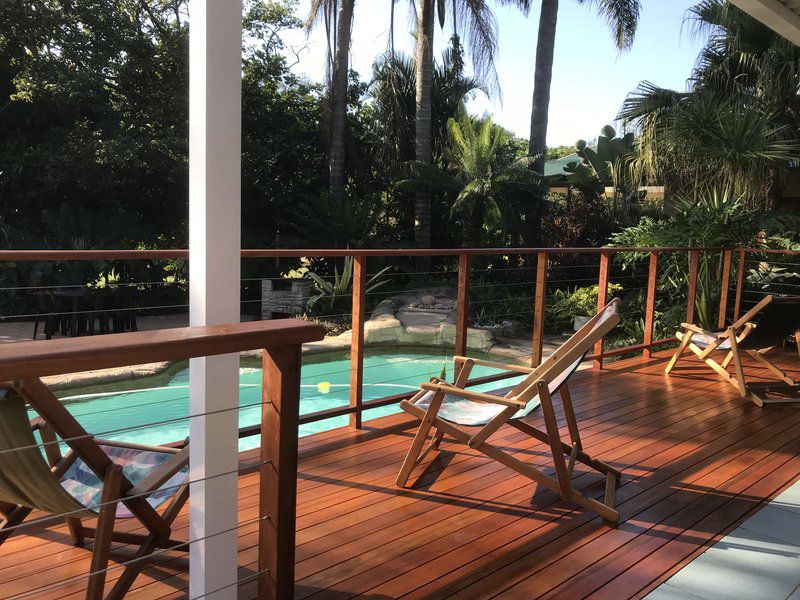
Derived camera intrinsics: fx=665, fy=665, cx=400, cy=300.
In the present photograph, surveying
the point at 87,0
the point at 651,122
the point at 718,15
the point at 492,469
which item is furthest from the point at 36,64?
the point at 492,469

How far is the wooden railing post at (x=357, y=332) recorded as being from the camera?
12.0ft

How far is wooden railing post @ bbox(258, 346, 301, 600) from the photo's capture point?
4.92 ft

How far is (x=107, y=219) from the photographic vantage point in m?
Result: 13.4

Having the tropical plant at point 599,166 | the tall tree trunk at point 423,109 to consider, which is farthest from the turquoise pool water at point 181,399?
the tropical plant at point 599,166

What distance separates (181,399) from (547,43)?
423 inches

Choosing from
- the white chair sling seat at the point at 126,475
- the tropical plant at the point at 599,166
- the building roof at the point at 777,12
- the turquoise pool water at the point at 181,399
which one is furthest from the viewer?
the tropical plant at the point at 599,166

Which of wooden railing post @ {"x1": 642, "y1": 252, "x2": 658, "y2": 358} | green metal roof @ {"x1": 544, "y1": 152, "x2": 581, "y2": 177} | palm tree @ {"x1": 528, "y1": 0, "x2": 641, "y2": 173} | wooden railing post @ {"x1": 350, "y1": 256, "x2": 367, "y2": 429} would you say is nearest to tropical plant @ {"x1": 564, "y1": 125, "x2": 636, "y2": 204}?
green metal roof @ {"x1": 544, "y1": 152, "x2": 581, "y2": 177}

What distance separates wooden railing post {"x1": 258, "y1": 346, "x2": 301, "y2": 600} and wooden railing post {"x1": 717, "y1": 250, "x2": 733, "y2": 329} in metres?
6.38

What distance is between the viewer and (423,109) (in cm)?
1406

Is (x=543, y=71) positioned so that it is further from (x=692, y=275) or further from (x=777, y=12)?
(x=777, y=12)

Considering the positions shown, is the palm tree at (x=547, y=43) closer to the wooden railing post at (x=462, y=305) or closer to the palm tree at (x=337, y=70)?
the palm tree at (x=337, y=70)

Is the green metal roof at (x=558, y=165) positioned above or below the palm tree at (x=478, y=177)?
above

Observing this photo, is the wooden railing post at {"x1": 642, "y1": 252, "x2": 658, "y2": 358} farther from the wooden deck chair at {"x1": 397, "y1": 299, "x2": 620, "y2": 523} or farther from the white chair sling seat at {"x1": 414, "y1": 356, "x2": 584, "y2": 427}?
the white chair sling seat at {"x1": 414, "y1": 356, "x2": 584, "y2": 427}

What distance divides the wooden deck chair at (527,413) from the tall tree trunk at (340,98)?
11528 mm
